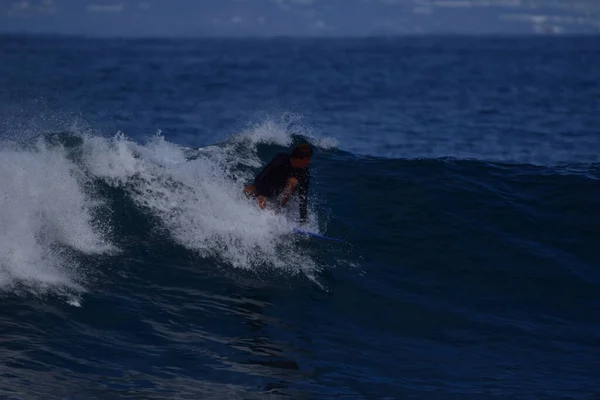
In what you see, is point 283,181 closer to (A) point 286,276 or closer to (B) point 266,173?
(B) point 266,173

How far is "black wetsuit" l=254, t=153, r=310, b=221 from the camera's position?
35.7 ft

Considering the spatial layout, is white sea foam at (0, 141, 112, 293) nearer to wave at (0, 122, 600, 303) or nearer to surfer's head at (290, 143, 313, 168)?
wave at (0, 122, 600, 303)

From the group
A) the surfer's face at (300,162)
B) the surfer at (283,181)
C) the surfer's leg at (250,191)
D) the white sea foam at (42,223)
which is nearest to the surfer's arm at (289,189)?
the surfer at (283,181)

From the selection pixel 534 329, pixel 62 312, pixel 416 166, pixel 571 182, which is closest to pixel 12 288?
pixel 62 312

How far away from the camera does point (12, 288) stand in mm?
9195

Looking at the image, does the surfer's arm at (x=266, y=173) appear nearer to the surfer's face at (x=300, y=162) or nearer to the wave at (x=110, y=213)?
the surfer's face at (x=300, y=162)

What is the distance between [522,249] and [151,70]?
51.6 meters

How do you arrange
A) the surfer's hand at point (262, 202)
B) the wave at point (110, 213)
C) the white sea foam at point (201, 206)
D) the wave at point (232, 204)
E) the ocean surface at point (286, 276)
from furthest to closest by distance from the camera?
the white sea foam at point (201, 206) < the surfer's hand at point (262, 202) < the wave at point (232, 204) < the wave at point (110, 213) < the ocean surface at point (286, 276)

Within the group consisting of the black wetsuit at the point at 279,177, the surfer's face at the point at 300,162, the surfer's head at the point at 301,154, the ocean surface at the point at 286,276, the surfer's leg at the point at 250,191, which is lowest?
the ocean surface at the point at 286,276

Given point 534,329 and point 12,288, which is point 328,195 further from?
point 12,288

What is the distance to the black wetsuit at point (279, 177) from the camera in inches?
428

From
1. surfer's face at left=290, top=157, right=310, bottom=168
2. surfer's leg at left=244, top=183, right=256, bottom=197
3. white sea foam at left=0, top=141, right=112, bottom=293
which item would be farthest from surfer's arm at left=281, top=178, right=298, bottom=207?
white sea foam at left=0, top=141, right=112, bottom=293

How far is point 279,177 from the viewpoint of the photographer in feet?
35.8

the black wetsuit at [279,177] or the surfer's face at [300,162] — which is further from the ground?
the surfer's face at [300,162]
